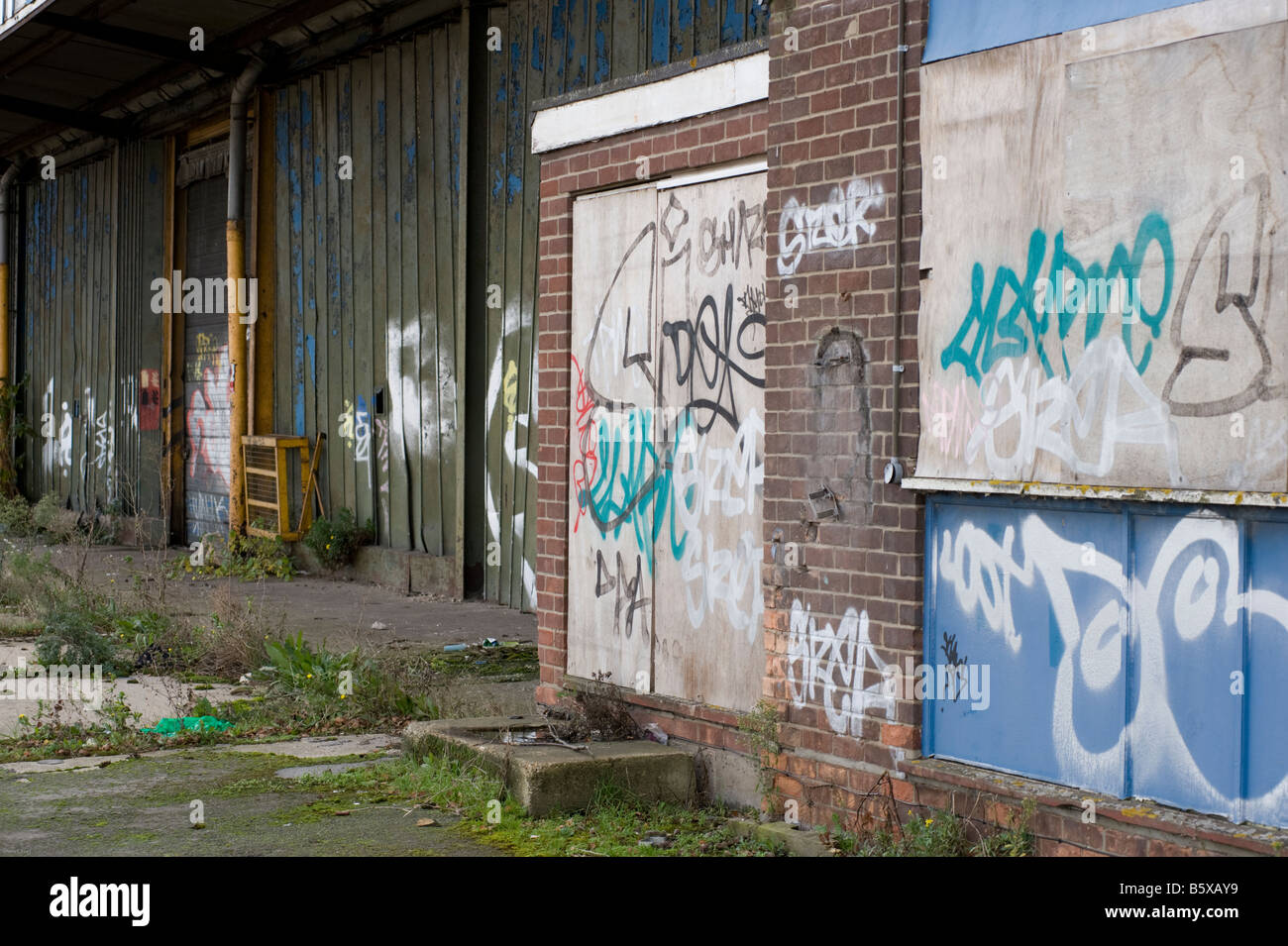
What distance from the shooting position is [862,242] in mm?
5027

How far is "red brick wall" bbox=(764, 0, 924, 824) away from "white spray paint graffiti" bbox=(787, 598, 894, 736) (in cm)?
2

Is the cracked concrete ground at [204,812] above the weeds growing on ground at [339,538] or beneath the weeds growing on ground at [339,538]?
beneath

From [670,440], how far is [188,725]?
3164 millimetres

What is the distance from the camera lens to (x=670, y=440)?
6.07 meters

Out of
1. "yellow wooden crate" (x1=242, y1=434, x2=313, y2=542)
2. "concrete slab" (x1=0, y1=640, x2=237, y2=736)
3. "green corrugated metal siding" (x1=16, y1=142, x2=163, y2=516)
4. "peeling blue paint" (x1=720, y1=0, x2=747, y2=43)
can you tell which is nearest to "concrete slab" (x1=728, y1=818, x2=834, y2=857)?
"concrete slab" (x1=0, y1=640, x2=237, y2=736)

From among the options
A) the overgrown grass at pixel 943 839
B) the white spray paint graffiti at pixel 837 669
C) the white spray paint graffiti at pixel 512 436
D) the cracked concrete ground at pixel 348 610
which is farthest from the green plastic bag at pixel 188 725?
the white spray paint graffiti at pixel 512 436

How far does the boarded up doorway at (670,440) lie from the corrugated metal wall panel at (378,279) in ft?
18.4

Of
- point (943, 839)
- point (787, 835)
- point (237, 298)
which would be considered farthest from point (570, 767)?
point (237, 298)

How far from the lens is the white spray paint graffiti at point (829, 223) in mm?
5020

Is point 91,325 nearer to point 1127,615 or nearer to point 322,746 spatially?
point 322,746

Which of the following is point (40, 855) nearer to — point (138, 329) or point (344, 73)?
point (344, 73)

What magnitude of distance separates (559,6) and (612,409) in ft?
18.4

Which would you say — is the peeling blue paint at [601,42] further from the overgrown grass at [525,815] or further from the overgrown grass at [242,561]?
the overgrown grass at [242,561]

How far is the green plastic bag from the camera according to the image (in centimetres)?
718
